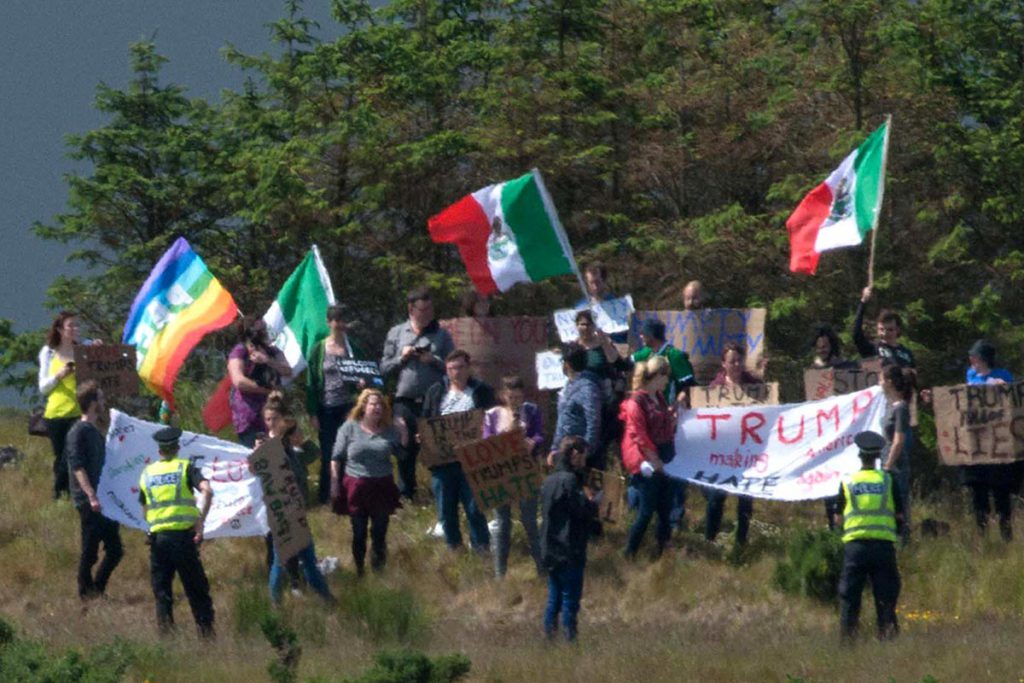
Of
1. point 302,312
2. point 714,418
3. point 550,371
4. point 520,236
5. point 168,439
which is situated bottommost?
point 168,439

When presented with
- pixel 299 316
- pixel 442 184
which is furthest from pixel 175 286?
pixel 442 184

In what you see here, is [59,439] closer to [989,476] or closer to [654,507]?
[654,507]

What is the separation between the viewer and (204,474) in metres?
17.4

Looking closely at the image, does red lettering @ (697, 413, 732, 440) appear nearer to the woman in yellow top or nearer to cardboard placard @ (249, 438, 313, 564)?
cardboard placard @ (249, 438, 313, 564)

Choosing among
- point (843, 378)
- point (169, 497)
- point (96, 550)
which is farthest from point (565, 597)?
point (96, 550)

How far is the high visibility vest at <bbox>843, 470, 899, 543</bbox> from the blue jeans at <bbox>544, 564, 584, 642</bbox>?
1863 millimetres

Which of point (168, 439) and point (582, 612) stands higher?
point (168, 439)

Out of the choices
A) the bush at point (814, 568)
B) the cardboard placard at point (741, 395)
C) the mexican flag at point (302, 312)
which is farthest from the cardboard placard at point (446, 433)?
the bush at point (814, 568)

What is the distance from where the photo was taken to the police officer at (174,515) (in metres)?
14.7

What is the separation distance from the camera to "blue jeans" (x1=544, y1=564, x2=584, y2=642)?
13.9m

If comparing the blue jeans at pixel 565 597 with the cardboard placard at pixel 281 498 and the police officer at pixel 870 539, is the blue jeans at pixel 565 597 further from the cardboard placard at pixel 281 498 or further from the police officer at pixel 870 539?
the cardboard placard at pixel 281 498

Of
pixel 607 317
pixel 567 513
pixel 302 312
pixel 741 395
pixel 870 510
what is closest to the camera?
pixel 870 510

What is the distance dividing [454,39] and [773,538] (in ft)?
29.5

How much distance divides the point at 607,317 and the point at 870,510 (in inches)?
165
